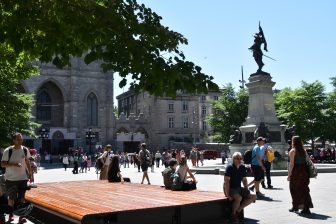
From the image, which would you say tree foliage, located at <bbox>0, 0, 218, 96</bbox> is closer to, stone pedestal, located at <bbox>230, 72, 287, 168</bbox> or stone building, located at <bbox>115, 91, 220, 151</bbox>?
stone pedestal, located at <bbox>230, 72, 287, 168</bbox>

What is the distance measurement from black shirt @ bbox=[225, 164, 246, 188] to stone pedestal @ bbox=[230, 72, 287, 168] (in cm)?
1571

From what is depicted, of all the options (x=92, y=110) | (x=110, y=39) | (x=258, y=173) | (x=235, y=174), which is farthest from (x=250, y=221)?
(x=92, y=110)

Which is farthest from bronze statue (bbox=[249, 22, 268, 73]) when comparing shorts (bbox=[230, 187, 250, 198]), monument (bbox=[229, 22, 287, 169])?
shorts (bbox=[230, 187, 250, 198])

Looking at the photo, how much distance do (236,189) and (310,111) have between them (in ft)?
129

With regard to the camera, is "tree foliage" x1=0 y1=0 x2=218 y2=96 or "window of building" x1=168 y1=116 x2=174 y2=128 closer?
"tree foliage" x1=0 y1=0 x2=218 y2=96

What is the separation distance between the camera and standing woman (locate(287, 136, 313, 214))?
984 cm

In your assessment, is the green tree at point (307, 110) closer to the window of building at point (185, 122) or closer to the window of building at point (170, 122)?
the window of building at point (170, 122)

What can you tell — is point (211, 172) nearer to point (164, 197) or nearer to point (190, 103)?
point (164, 197)

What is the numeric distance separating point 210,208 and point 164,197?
0.93 meters

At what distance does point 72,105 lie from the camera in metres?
60.9

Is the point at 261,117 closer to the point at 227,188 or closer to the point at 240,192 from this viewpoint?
the point at 240,192

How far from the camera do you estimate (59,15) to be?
629cm

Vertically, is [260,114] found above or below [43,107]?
below

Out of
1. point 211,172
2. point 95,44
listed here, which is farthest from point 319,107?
point 95,44
